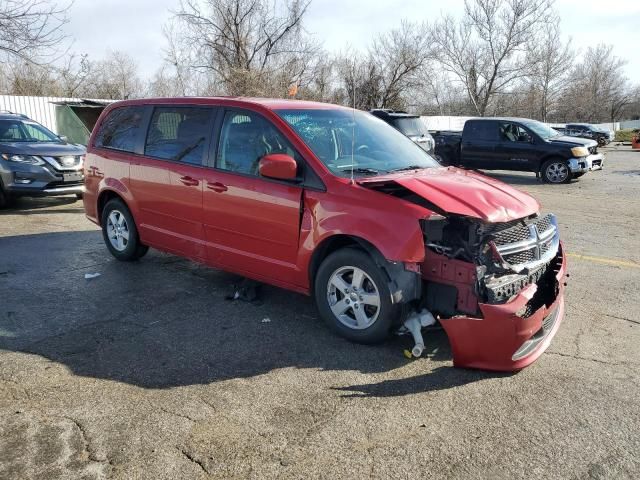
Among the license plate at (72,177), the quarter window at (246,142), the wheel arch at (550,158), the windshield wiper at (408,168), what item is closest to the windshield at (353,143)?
the windshield wiper at (408,168)

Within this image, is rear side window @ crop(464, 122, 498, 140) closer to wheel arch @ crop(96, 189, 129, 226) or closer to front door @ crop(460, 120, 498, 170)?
front door @ crop(460, 120, 498, 170)

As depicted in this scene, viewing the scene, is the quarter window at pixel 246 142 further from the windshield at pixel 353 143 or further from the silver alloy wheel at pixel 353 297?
the silver alloy wheel at pixel 353 297

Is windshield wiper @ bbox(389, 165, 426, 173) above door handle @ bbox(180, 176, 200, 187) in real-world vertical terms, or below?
above

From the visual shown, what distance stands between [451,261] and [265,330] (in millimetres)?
1649

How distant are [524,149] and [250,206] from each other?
510 inches

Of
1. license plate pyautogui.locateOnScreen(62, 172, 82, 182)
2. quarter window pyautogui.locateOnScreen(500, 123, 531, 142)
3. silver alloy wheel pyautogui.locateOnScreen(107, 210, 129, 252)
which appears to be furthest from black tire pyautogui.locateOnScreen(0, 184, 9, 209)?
quarter window pyautogui.locateOnScreen(500, 123, 531, 142)

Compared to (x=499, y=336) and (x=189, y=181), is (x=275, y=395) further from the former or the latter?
(x=189, y=181)

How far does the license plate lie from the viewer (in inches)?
391

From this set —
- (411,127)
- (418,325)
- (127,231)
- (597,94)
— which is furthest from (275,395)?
(597,94)

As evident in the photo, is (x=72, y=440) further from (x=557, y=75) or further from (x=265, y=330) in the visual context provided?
(x=557, y=75)

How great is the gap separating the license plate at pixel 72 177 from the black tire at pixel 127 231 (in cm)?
405

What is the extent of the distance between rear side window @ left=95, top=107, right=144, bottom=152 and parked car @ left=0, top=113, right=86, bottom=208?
13.0 feet

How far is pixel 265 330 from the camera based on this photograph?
14.4 feet

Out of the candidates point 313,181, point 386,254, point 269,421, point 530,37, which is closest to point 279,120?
point 313,181
